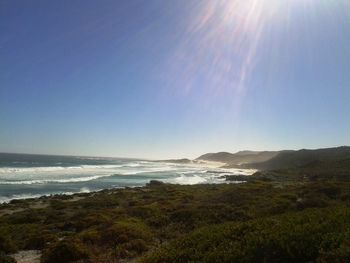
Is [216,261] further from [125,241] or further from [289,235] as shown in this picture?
[125,241]

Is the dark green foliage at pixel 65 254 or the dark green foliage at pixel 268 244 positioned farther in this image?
the dark green foliage at pixel 65 254

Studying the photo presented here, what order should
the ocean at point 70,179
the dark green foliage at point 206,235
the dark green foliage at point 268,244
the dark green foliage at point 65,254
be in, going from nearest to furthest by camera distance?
the dark green foliage at point 268,244 → the dark green foliage at point 206,235 → the dark green foliage at point 65,254 → the ocean at point 70,179

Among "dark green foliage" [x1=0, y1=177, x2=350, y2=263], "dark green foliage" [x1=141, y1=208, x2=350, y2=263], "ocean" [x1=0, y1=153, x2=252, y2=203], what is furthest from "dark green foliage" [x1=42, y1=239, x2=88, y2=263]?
"ocean" [x1=0, y1=153, x2=252, y2=203]

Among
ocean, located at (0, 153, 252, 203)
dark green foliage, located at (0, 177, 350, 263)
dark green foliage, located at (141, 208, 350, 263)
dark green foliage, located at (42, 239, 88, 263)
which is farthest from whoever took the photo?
ocean, located at (0, 153, 252, 203)

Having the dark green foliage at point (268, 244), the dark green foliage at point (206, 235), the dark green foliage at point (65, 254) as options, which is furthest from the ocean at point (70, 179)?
the dark green foliage at point (268, 244)

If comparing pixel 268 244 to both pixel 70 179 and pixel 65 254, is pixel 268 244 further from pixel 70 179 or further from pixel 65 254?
pixel 70 179

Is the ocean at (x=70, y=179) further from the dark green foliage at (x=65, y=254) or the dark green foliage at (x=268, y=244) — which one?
the dark green foliage at (x=268, y=244)

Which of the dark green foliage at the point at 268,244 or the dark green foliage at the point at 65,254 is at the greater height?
the dark green foliage at the point at 268,244

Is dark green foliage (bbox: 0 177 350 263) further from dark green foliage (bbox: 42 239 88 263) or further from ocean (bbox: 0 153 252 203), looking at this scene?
ocean (bbox: 0 153 252 203)

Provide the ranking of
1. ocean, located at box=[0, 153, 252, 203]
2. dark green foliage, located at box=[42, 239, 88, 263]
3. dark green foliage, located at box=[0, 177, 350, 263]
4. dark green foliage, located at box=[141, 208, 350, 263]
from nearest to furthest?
dark green foliage, located at box=[141, 208, 350, 263]
dark green foliage, located at box=[0, 177, 350, 263]
dark green foliage, located at box=[42, 239, 88, 263]
ocean, located at box=[0, 153, 252, 203]

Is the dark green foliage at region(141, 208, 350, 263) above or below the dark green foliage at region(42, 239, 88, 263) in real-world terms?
above

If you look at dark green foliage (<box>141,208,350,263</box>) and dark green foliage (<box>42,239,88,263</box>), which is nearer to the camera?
dark green foliage (<box>141,208,350,263</box>)

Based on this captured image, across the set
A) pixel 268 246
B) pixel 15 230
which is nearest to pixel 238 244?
pixel 268 246

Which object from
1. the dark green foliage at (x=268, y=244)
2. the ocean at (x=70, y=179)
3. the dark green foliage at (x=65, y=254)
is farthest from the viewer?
the ocean at (x=70, y=179)
